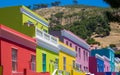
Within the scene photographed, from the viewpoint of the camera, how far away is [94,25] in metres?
155

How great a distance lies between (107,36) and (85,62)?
9733 centimetres

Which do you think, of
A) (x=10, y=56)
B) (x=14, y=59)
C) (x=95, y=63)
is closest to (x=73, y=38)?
(x=95, y=63)

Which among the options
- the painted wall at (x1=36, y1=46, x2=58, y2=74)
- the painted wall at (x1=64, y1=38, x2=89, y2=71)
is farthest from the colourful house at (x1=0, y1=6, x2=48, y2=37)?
the painted wall at (x1=64, y1=38, x2=89, y2=71)

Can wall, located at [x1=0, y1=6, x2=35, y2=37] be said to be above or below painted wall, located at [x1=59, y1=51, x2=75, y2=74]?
above

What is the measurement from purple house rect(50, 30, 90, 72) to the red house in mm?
15422

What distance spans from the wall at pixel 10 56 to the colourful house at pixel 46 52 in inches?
96.3

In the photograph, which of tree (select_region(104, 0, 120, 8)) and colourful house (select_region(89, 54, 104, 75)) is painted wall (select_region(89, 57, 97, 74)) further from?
tree (select_region(104, 0, 120, 8))

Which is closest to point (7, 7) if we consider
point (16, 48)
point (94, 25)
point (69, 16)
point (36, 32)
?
point (36, 32)

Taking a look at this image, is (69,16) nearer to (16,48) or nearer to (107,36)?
(107,36)

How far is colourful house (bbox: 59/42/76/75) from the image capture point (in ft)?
138

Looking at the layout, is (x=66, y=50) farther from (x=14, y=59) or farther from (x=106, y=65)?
(x=106, y=65)

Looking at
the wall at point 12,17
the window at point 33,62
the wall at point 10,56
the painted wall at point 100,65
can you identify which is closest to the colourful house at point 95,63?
the painted wall at point 100,65

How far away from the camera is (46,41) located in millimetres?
36500

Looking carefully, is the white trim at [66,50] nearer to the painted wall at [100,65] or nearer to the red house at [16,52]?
the red house at [16,52]
